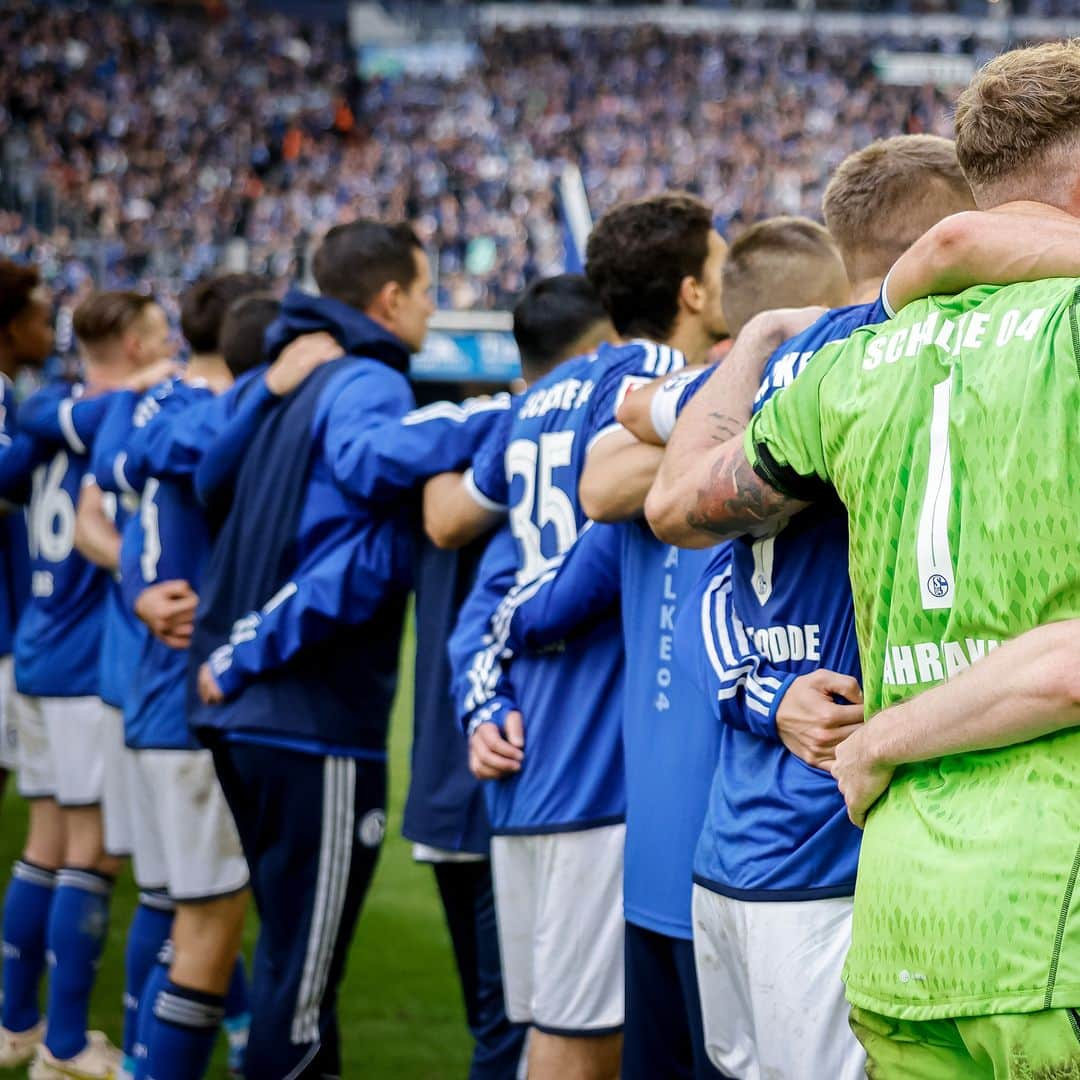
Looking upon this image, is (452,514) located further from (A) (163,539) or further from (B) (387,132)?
(B) (387,132)

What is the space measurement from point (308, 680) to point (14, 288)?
→ 2735mm

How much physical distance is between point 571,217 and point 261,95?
22.4 m

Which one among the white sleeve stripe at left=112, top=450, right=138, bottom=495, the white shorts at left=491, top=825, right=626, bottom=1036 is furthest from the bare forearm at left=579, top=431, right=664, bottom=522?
the white sleeve stripe at left=112, top=450, right=138, bottom=495

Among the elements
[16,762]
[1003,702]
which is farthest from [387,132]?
Result: [1003,702]

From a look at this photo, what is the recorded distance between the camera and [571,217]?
11656 mm

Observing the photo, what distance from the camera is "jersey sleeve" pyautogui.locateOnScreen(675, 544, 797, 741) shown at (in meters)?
2.10

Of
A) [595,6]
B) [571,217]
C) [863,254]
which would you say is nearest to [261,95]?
[595,6]

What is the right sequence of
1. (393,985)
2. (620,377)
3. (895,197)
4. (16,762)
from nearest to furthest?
1. (895,197)
2. (620,377)
3. (393,985)
4. (16,762)

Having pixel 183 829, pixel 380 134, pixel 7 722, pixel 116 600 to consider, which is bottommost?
pixel 7 722

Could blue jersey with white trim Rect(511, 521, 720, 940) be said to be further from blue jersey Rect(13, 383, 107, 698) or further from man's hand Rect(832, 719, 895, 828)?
blue jersey Rect(13, 383, 107, 698)

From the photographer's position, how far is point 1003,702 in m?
1.54

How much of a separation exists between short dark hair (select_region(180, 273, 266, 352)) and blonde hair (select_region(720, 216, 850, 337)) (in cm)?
232

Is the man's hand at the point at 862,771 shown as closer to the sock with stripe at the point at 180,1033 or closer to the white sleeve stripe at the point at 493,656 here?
the white sleeve stripe at the point at 493,656

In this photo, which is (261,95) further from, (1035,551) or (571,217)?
(1035,551)
